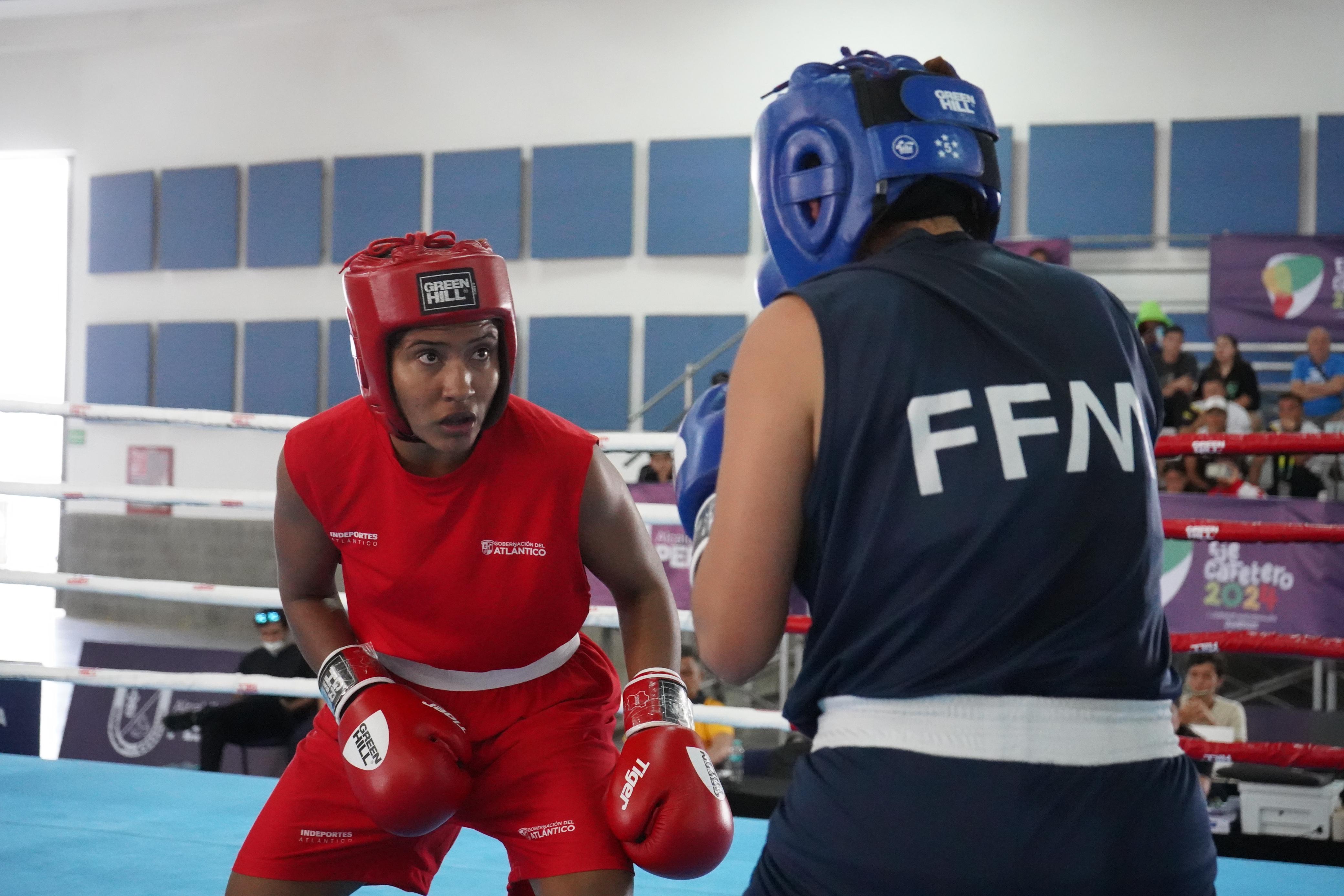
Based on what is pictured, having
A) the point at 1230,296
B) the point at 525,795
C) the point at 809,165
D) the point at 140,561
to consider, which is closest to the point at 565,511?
the point at 525,795

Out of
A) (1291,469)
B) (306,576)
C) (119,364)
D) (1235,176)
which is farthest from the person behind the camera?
(119,364)

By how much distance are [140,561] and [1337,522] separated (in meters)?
9.32

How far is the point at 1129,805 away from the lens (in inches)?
35.3

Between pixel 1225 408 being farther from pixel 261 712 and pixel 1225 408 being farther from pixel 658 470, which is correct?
pixel 261 712

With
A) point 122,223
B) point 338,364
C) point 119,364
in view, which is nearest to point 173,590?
point 338,364

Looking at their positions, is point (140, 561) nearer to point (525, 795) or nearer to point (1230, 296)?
point (1230, 296)

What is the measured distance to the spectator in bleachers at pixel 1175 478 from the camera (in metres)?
5.94

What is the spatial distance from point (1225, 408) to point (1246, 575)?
1.82 m

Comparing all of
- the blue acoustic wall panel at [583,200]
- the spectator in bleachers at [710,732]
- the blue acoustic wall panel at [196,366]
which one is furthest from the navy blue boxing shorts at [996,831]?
the blue acoustic wall panel at [196,366]

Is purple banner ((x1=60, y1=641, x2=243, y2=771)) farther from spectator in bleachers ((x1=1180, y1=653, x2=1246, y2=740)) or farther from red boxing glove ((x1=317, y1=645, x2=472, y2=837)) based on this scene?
spectator in bleachers ((x1=1180, y1=653, x2=1246, y2=740))

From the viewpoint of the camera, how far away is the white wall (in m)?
8.19

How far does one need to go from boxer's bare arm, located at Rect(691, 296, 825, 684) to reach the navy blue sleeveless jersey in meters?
0.02

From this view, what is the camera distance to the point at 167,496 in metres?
3.19

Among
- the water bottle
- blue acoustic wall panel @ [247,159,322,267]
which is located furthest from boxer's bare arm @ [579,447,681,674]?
blue acoustic wall panel @ [247,159,322,267]
